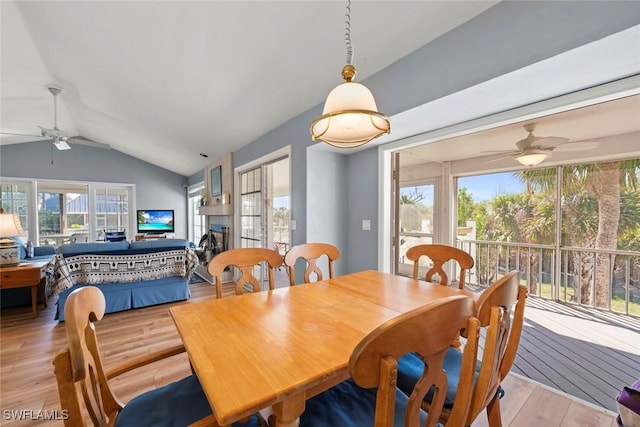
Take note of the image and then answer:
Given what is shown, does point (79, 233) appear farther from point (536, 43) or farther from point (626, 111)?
point (626, 111)

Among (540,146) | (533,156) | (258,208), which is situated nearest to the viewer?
(540,146)

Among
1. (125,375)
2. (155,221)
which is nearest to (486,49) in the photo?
(125,375)

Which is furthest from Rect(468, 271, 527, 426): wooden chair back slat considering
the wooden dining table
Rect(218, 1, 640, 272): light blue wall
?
Rect(218, 1, 640, 272): light blue wall

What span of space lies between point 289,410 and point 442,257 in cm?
150

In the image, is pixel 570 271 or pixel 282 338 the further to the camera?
pixel 570 271

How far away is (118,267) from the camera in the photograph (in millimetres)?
3188

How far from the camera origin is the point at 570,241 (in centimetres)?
338

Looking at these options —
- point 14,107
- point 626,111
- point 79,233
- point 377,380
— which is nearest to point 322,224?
point 377,380

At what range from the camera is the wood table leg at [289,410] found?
2.45ft

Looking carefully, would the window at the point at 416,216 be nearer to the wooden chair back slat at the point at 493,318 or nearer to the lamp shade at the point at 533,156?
the lamp shade at the point at 533,156

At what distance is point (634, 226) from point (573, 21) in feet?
9.15

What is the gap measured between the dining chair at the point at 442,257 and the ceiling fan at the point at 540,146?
1.80 m

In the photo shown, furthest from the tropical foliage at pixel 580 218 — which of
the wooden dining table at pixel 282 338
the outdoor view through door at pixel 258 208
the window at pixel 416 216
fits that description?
the outdoor view through door at pixel 258 208

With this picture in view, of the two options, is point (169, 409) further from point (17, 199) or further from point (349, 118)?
point (17, 199)
